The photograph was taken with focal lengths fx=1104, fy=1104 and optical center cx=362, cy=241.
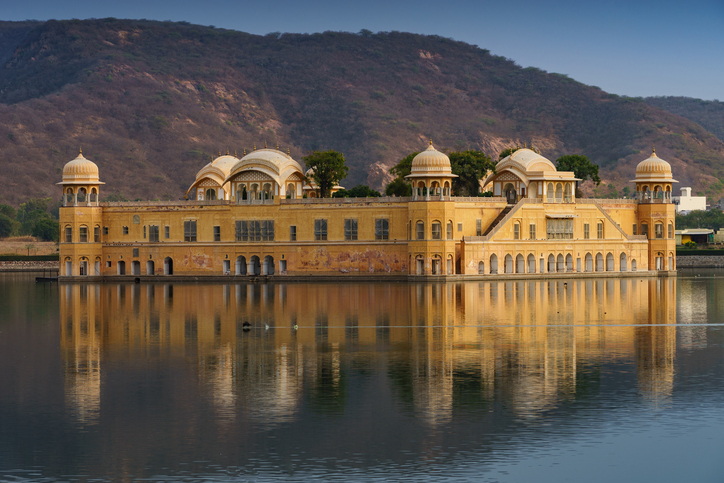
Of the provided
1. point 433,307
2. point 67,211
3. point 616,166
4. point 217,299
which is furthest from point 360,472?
point 616,166

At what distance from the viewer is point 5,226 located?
375ft

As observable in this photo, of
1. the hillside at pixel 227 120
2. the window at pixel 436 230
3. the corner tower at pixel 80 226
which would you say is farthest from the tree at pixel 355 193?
the hillside at pixel 227 120

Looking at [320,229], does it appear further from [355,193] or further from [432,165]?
[355,193]

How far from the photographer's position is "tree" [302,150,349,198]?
74.8 m

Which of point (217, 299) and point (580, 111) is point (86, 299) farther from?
point (580, 111)

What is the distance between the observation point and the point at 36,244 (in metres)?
105

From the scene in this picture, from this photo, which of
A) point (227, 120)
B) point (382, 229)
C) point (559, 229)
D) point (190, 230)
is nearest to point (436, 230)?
point (382, 229)

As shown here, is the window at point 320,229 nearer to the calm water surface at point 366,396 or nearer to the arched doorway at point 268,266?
the arched doorway at point 268,266

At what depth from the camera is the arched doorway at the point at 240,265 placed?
225 ft

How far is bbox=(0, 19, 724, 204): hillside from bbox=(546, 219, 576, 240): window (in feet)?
277

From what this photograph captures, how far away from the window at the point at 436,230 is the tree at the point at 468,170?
15.0 m

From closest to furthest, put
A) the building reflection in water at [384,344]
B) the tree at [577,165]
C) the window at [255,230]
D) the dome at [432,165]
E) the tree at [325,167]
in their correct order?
1. the building reflection in water at [384,344]
2. the dome at [432,165]
3. the window at [255,230]
4. the tree at [325,167]
5. the tree at [577,165]

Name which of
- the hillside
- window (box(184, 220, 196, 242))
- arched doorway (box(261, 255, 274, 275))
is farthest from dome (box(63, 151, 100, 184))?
the hillside

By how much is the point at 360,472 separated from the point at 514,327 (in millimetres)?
18367
